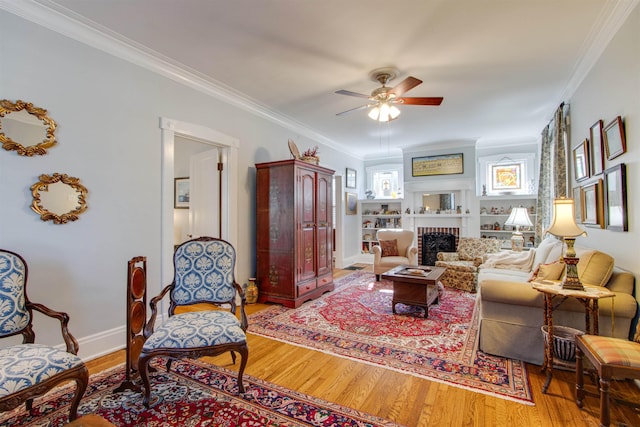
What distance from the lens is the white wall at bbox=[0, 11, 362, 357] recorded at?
7.29ft

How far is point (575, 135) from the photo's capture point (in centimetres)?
364

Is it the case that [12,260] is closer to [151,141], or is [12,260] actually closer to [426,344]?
[151,141]

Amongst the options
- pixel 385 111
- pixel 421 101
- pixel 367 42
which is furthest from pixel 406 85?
pixel 367 42

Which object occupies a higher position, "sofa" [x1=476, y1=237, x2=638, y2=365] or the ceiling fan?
the ceiling fan

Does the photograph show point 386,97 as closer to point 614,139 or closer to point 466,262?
point 614,139

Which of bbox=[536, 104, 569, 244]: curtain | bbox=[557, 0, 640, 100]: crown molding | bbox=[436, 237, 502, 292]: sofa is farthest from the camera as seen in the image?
bbox=[436, 237, 502, 292]: sofa

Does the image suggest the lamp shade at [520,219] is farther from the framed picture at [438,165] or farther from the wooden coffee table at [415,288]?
the wooden coffee table at [415,288]

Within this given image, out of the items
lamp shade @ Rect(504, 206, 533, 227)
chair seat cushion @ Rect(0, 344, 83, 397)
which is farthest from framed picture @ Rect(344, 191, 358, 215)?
chair seat cushion @ Rect(0, 344, 83, 397)

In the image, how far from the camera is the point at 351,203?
23.7ft

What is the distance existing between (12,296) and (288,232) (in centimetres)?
267

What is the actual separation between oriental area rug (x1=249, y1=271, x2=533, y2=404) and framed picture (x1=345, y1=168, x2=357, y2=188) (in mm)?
3143

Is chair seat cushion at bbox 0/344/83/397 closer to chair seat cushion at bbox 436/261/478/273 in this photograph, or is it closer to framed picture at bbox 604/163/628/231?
framed picture at bbox 604/163/628/231

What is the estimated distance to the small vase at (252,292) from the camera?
4.14m

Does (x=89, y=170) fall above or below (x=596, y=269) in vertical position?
above
